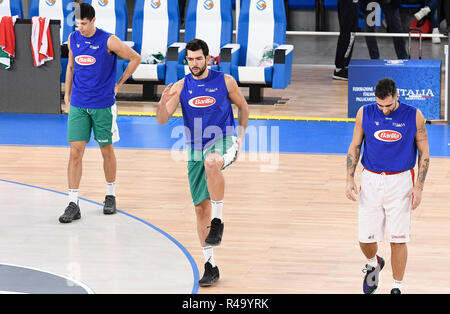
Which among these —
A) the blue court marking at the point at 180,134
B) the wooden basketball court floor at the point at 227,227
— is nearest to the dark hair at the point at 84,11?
the wooden basketball court floor at the point at 227,227

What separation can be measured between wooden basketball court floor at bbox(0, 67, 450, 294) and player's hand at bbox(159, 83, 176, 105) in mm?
1217

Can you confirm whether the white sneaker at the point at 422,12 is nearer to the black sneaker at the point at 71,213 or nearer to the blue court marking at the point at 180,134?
the blue court marking at the point at 180,134

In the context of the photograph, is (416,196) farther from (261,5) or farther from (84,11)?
(261,5)

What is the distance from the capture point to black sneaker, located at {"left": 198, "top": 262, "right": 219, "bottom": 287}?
6129mm

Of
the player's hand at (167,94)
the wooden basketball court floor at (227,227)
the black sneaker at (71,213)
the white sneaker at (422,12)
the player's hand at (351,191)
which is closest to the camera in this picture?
the player's hand at (351,191)

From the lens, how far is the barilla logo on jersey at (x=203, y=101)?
600 centimetres

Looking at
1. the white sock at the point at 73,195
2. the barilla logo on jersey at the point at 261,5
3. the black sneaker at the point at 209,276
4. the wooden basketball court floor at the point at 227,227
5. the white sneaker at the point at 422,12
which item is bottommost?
the wooden basketball court floor at the point at 227,227

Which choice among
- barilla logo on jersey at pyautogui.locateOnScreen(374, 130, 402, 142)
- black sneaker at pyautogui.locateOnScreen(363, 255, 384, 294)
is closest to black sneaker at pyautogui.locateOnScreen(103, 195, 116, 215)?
black sneaker at pyautogui.locateOnScreen(363, 255, 384, 294)

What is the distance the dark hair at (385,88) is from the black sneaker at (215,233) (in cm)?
135

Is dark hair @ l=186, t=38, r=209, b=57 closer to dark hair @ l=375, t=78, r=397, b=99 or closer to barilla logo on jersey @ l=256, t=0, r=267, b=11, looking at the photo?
dark hair @ l=375, t=78, r=397, b=99

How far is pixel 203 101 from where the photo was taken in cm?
600

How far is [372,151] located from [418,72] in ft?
19.7

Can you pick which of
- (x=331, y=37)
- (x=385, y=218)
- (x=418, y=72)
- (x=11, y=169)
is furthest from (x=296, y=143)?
(x=331, y=37)

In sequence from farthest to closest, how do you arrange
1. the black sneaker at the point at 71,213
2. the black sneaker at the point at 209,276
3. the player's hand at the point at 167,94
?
1. the black sneaker at the point at 71,213
2. the black sneaker at the point at 209,276
3. the player's hand at the point at 167,94
